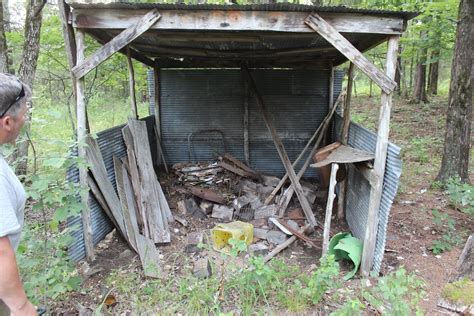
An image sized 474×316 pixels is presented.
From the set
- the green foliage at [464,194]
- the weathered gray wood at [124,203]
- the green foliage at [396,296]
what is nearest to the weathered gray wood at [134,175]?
the weathered gray wood at [124,203]

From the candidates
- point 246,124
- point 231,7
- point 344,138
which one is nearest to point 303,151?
point 344,138

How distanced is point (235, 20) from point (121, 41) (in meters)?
1.14

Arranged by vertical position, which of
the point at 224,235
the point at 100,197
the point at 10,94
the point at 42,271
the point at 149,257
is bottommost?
the point at 149,257

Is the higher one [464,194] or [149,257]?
[464,194]

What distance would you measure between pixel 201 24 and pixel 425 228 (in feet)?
12.1

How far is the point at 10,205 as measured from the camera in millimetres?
1250

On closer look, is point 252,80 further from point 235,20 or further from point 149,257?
point 149,257

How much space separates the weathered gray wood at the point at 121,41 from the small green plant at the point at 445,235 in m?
3.93

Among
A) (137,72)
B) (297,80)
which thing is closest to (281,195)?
(297,80)

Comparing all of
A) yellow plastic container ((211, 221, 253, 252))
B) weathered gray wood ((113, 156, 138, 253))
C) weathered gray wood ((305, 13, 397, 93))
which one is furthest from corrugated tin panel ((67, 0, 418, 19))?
yellow plastic container ((211, 221, 253, 252))

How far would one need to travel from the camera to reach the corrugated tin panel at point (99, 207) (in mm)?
3434

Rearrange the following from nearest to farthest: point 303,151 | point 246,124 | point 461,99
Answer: point 461,99 → point 303,151 → point 246,124

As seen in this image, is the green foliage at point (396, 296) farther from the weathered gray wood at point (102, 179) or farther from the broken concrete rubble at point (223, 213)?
the weathered gray wood at point (102, 179)

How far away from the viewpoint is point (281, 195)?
537cm
